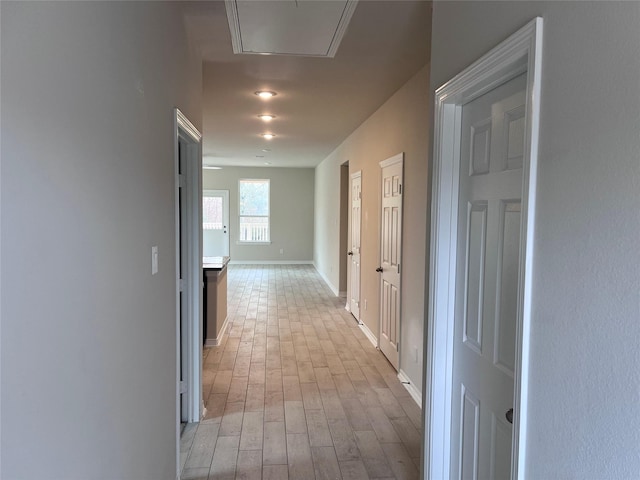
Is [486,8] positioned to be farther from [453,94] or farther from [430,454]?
[430,454]

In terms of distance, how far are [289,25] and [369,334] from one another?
3.79 metres

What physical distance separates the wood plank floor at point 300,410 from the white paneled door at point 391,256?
26 centimetres

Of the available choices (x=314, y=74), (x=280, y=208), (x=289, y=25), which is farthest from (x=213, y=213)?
(x=289, y=25)

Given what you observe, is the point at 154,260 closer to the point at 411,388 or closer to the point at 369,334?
the point at 411,388

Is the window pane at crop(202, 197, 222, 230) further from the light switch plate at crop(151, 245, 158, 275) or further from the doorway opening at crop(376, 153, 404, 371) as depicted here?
the light switch plate at crop(151, 245, 158, 275)

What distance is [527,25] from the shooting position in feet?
3.87

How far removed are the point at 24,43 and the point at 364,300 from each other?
16.4 feet

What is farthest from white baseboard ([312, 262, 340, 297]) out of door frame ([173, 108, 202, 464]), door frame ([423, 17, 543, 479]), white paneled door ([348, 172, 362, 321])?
door frame ([423, 17, 543, 479])

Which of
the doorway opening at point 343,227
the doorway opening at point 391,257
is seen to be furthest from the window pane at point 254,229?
the doorway opening at point 391,257

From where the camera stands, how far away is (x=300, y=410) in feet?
10.8

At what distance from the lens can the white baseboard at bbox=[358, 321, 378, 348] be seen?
4.93 metres

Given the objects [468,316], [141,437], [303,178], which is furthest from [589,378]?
[303,178]

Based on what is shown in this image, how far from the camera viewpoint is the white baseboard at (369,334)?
16.2ft

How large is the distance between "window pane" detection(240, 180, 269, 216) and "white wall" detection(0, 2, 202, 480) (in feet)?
31.6
